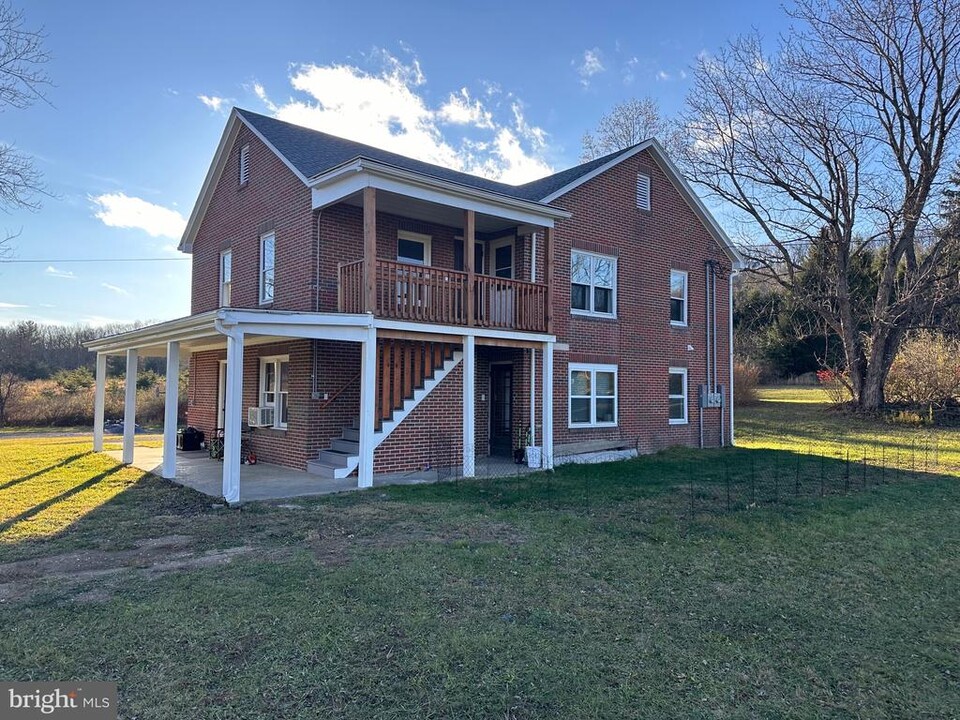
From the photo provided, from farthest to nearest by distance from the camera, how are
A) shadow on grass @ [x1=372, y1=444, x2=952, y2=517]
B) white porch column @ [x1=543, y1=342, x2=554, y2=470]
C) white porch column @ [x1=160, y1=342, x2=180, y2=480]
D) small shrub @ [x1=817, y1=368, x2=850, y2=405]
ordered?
small shrub @ [x1=817, y1=368, x2=850, y2=405] < white porch column @ [x1=543, y1=342, x2=554, y2=470] < white porch column @ [x1=160, y1=342, x2=180, y2=480] < shadow on grass @ [x1=372, y1=444, x2=952, y2=517]

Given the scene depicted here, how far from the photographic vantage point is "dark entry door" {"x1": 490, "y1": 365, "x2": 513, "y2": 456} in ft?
46.0

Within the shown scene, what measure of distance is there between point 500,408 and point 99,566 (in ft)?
30.9

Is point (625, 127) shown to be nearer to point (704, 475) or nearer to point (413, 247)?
point (413, 247)

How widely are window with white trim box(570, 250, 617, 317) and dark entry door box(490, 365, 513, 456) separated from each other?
2.23 m

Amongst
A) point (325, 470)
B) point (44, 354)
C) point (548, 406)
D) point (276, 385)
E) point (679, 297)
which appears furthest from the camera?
point (44, 354)

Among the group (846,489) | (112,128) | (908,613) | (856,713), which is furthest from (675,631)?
(112,128)

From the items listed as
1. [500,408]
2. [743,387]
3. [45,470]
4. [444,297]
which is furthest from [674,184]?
[743,387]

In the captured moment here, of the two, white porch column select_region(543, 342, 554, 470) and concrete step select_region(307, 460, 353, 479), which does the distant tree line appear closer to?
concrete step select_region(307, 460, 353, 479)

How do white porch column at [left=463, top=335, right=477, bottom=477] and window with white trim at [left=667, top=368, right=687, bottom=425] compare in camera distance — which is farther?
window with white trim at [left=667, top=368, right=687, bottom=425]

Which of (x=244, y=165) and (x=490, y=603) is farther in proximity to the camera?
(x=244, y=165)

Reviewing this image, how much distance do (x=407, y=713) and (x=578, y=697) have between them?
98 cm

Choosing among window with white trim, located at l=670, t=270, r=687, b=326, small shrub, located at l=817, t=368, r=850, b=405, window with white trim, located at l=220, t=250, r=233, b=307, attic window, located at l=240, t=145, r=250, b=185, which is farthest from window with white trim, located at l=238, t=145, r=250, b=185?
small shrub, located at l=817, t=368, r=850, b=405

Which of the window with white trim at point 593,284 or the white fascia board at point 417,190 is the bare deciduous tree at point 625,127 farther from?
the white fascia board at point 417,190

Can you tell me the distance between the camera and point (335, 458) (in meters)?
11.4
